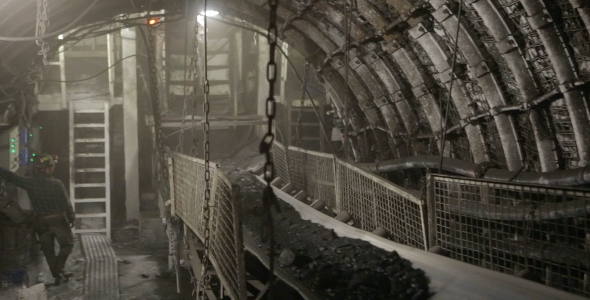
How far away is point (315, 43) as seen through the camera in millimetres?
11211

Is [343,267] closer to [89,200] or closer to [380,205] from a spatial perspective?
[380,205]

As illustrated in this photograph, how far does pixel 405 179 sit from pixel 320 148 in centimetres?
676

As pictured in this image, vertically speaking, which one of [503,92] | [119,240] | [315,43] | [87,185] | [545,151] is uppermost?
[315,43]

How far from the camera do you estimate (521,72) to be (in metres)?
6.38

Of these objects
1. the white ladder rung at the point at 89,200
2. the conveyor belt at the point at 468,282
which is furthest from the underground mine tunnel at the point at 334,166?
the white ladder rung at the point at 89,200

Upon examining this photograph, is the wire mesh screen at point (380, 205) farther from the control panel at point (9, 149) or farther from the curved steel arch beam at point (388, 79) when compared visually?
the control panel at point (9, 149)

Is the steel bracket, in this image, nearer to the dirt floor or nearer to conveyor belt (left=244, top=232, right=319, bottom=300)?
conveyor belt (left=244, top=232, right=319, bottom=300)

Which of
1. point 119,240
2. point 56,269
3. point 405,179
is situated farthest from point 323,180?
point 119,240

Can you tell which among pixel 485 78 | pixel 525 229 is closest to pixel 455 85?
pixel 485 78

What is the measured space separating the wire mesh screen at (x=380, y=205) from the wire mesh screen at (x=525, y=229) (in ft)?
0.93

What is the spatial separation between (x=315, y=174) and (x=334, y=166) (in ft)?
3.81

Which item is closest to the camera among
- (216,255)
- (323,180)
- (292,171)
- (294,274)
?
(294,274)

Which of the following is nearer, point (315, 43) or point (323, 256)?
point (323, 256)

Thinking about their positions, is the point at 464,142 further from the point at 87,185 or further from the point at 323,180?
the point at 87,185
